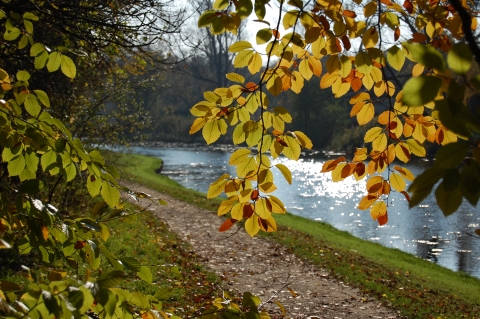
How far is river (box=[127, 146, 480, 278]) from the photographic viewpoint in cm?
1330

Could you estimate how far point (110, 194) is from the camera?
2.13m

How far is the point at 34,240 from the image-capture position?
2.05 meters

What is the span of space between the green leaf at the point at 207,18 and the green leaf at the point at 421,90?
91 cm

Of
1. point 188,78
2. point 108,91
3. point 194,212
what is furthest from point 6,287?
point 188,78

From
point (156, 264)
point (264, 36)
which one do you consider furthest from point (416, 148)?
point (156, 264)

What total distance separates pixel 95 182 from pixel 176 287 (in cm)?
510

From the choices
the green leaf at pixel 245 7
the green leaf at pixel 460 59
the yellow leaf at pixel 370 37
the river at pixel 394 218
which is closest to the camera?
the green leaf at pixel 460 59

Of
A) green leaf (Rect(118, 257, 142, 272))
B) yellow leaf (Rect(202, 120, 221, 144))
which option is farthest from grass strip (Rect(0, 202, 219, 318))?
yellow leaf (Rect(202, 120, 221, 144))

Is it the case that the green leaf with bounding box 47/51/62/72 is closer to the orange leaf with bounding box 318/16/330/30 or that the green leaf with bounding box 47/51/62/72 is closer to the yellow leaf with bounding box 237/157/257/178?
the yellow leaf with bounding box 237/157/257/178

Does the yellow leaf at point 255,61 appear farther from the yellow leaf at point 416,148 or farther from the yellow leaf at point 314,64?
the yellow leaf at point 416,148

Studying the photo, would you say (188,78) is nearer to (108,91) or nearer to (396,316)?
(108,91)

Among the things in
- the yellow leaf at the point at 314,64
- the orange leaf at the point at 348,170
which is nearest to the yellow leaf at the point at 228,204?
the orange leaf at the point at 348,170

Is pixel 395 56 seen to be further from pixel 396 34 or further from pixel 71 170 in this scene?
pixel 71 170

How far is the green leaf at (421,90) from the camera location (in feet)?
2.99
